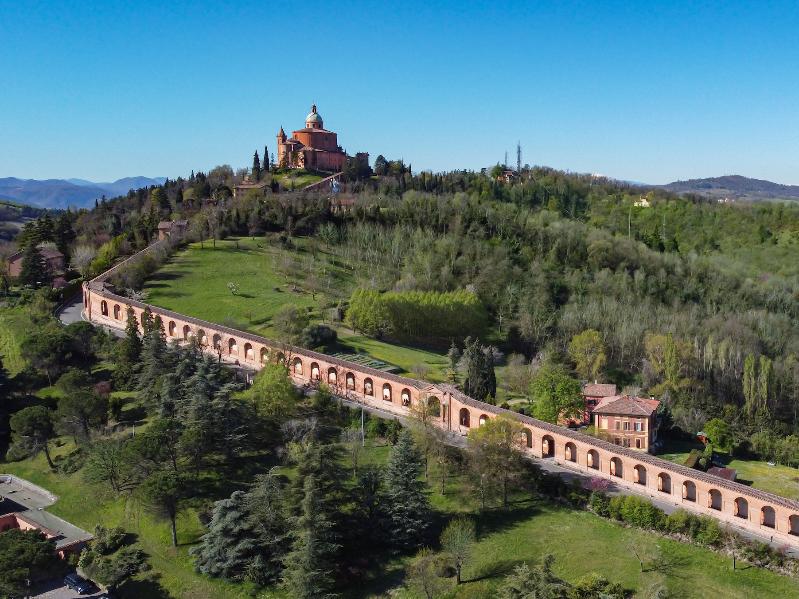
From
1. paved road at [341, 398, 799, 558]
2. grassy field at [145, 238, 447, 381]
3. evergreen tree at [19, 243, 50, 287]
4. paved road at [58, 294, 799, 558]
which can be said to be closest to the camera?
paved road at [341, 398, 799, 558]

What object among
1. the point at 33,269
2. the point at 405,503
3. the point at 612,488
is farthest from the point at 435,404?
the point at 33,269

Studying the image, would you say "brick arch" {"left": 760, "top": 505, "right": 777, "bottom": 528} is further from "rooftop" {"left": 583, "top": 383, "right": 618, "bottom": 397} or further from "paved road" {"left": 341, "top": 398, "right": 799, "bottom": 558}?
"rooftop" {"left": 583, "top": 383, "right": 618, "bottom": 397}

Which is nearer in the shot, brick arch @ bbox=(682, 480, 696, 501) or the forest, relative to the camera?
the forest

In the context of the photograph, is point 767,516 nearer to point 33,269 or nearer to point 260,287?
point 260,287

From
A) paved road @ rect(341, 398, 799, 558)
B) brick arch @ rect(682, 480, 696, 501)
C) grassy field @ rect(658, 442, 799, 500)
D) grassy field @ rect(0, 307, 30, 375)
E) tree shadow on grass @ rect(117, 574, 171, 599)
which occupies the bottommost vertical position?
tree shadow on grass @ rect(117, 574, 171, 599)

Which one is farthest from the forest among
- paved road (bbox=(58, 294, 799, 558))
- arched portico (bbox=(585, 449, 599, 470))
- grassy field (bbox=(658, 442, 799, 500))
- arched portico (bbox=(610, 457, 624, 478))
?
arched portico (bbox=(585, 449, 599, 470))

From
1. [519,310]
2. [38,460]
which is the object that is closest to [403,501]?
[38,460]

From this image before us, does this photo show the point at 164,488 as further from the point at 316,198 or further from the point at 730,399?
the point at 316,198

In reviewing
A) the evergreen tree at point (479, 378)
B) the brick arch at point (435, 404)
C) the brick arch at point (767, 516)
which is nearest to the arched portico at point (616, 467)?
the brick arch at point (767, 516)
